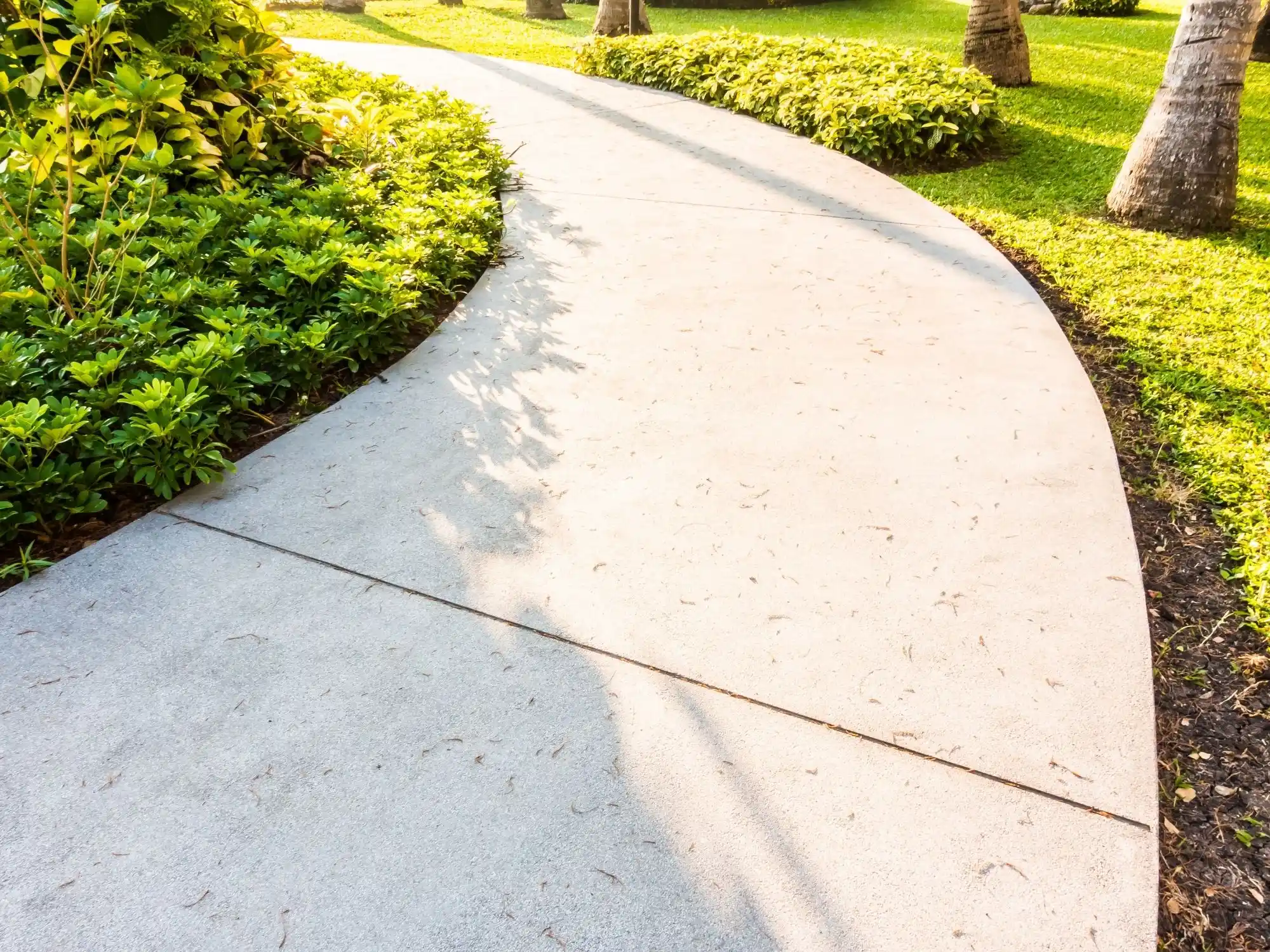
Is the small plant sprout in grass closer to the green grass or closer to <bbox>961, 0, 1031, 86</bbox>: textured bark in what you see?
the green grass

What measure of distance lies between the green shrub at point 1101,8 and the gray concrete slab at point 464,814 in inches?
628

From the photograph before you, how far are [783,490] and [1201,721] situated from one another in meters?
1.43

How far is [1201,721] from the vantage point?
7.43 ft

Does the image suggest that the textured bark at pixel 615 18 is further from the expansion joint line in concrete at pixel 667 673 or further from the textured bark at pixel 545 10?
the expansion joint line in concrete at pixel 667 673

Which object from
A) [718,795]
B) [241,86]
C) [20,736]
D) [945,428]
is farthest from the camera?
[241,86]

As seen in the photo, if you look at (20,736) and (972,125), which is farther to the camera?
(972,125)

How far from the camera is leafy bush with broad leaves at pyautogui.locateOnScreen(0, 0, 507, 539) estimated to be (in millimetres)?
3002

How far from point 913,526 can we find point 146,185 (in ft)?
14.1

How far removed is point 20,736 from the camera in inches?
84.1

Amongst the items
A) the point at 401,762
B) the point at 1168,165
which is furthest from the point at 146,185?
the point at 1168,165

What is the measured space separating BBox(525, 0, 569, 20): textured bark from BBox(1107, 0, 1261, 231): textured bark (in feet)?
46.2

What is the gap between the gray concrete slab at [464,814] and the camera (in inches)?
68.6

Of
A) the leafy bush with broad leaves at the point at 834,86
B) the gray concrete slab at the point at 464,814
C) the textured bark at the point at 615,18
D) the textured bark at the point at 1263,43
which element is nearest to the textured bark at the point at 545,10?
the textured bark at the point at 615,18

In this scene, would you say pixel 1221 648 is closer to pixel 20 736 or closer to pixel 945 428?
pixel 945 428
